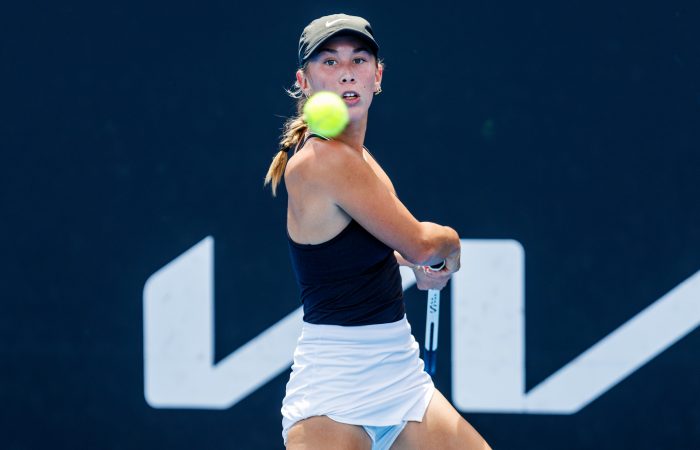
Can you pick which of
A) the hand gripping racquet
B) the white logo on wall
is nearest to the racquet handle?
the hand gripping racquet

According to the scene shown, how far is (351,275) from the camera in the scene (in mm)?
2275

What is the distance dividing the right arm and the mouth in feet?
0.45

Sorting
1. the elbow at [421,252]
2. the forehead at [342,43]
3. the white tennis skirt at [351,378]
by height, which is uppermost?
the forehead at [342,43]

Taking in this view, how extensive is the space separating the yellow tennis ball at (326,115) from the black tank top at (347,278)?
8 cm

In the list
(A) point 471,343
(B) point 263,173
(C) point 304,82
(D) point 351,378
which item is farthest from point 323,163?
(A) point 471,343

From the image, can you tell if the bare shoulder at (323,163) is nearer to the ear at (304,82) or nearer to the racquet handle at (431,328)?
the ear at (304,82)

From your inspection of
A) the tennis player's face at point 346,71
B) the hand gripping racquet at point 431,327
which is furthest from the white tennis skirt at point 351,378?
the tennis player's face at point 346,71

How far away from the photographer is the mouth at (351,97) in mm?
2324

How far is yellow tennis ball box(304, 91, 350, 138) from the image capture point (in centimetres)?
224

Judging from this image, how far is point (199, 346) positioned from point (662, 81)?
1647mm

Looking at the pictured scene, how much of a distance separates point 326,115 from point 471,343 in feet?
4.19

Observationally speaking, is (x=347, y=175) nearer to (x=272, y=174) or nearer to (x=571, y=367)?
(x=272, y=174)

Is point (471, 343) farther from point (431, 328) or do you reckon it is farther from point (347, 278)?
point (347, 278)

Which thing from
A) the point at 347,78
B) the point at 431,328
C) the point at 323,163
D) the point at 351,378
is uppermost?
the point at 347,78
